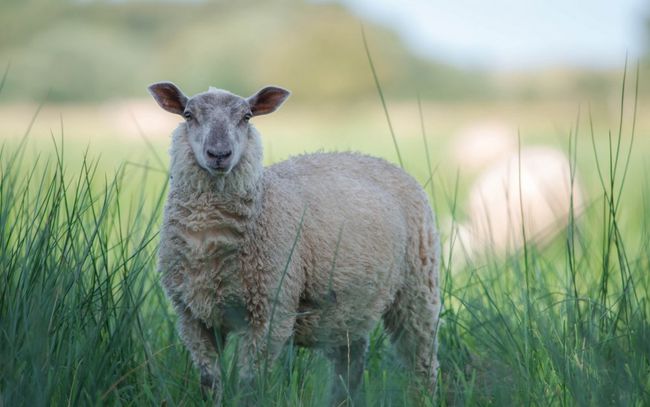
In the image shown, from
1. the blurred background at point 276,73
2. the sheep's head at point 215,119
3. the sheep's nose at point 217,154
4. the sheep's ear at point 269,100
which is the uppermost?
the blurred background at point 276,73

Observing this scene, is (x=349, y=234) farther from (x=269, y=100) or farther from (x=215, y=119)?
(x=215, y=119)

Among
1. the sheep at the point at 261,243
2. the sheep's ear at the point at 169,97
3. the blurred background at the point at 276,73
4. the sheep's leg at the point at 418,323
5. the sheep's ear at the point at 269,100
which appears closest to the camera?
the sheep at the point at 261,243

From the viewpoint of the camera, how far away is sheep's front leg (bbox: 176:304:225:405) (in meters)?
3.42

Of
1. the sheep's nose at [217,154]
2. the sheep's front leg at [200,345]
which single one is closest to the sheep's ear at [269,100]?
the sheep's nose at [217,154]

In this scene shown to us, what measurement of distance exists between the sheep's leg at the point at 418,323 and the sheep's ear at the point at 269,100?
112 cm

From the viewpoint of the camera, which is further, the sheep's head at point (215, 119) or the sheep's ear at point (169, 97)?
the sheep's ear at point (169, 97)

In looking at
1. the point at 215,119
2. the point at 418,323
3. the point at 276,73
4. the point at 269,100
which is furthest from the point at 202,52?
the point at 215,119

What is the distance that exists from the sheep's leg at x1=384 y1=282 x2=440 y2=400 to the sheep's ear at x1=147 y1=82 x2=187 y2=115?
141cm

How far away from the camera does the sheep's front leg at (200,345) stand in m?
3.42

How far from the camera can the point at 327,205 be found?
381cm

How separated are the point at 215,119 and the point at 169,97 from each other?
36 cm

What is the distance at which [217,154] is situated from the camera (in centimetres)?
328

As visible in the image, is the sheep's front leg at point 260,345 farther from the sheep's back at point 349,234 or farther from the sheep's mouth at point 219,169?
the sheep's mouth at point 219,169

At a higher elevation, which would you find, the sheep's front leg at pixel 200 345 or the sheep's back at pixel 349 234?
the sheep's back at pixel 349 234
